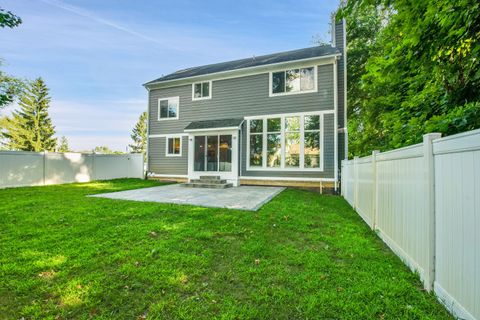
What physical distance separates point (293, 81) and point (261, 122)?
246 cm

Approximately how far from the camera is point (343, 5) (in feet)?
11.1

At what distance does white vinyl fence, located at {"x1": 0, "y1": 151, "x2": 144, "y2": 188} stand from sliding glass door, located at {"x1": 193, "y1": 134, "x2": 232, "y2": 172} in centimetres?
533

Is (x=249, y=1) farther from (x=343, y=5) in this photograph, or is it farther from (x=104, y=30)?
(x=343, y=5)

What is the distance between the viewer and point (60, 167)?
12000 mm

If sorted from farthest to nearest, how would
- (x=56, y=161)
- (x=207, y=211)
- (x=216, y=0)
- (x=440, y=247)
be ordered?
(x=216, y=0) < (x=56, y=161) < (x=207, y=211) < (x=440, y=247)

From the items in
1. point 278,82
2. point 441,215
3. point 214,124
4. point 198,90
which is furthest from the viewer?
point 198,90

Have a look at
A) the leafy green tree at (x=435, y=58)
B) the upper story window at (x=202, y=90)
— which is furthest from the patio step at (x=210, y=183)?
the leafy green tree at (x=435, y=58)

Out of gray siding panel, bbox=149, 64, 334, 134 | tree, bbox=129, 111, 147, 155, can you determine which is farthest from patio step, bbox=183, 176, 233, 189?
tree, bbox=129, 111, 147, 155

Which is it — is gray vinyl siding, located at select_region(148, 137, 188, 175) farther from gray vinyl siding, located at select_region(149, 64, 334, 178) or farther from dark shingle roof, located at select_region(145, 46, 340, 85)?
dark shingle roof, located at select_region(145, 46, 340, 85)

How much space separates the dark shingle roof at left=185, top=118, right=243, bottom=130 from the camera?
1125cm

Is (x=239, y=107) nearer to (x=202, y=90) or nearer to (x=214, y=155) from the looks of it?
(x=202, y=90)

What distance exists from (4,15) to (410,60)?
11609mm

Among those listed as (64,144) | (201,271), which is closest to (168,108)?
(201,271)

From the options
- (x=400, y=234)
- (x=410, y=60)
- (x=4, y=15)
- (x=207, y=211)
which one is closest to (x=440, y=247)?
(x=400, y=234)
